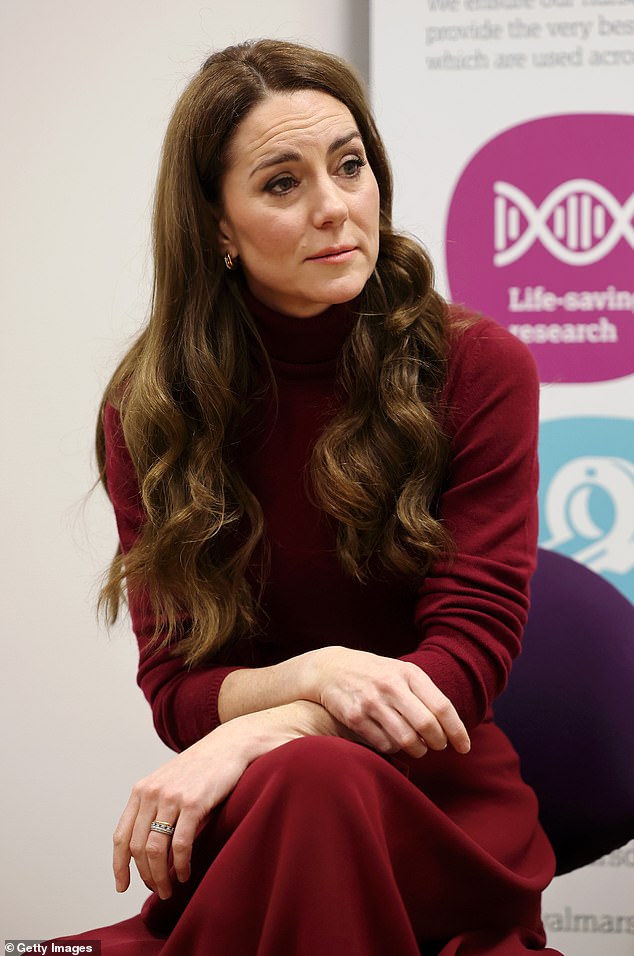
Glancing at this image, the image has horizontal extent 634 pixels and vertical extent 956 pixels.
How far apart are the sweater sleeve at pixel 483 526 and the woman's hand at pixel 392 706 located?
0.21 feet

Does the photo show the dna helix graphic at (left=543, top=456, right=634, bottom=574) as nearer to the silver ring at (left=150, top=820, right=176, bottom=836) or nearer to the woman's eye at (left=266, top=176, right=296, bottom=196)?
the woman's eye at (left=266, top=176, right=296, bottom=196)

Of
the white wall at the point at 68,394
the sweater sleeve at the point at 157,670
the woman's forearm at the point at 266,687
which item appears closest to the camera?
the woman's forearm at the point at 266,687

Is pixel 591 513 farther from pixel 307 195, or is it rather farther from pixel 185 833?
pixel 185 833

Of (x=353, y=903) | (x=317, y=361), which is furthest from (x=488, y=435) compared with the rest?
(x=353, y=903)

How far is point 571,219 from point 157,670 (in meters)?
1.38

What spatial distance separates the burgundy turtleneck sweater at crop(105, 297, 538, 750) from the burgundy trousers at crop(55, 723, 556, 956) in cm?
19

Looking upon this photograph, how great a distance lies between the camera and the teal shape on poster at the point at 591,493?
2432mm

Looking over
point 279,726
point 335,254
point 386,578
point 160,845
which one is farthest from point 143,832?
point 335,254

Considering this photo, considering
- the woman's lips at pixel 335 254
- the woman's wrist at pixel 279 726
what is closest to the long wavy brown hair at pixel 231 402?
the woman's lips at pixel 335 254

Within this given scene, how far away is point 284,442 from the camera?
161 centimetres

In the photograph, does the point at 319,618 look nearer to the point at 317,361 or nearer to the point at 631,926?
the point at 317,361

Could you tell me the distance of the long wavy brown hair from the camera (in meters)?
1.51

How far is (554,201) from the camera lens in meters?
2.45

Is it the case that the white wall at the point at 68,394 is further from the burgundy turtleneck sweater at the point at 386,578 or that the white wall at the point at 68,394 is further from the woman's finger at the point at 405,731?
the woman's finger at the point at 405,731
